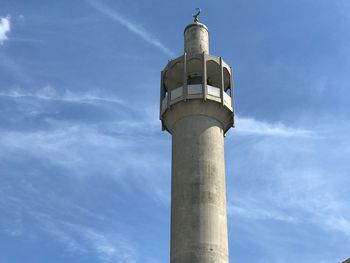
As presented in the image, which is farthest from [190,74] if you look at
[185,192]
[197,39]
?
[185,192]

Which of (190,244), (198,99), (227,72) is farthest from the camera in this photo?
(227,72)

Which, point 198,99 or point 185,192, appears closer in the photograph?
point 185,192

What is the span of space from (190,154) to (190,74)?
8.87 metres

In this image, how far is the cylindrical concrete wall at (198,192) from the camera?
34.8 metres

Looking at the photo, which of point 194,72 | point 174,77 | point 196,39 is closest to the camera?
point 194,72

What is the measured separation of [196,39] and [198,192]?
46.9 ft

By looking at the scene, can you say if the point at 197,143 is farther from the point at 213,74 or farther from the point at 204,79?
the point at 213,74

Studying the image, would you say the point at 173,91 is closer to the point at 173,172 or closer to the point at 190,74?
the point at 190,74

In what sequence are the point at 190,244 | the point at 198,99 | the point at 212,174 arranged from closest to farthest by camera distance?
the point at 190,244
the point at 212,174
the point at 198,99

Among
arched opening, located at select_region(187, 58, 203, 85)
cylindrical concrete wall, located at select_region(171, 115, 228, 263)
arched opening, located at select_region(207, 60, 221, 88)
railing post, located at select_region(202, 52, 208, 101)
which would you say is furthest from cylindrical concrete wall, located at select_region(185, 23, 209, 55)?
cylindrical concrete wall, located at select_region(171, 115, 228, 263)

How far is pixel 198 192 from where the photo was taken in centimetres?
3647

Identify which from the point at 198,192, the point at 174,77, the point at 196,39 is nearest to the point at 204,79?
the point at 174,77

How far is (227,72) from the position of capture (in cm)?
4384

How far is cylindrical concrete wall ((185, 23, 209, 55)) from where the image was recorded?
44000mm
